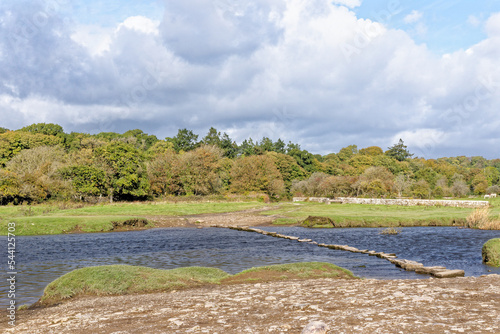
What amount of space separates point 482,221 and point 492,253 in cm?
2248

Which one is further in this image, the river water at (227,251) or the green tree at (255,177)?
the green tree at (255,177)

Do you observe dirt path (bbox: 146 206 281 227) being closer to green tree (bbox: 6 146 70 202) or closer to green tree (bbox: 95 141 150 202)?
green tree (bbox: 95 141 150 202)

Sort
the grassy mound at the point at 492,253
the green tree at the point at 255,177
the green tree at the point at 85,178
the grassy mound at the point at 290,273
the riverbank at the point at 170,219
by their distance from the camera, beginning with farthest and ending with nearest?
the green tree at the point at 255,177, the green tree at the point at 85,178, the riverbank at the point at 170,219, the grassy mound at the point at 492,253, the grassy mound at the point at 290,273

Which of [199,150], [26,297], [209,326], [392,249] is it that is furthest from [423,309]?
[199,150]

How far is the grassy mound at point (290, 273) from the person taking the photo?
62.0 feet

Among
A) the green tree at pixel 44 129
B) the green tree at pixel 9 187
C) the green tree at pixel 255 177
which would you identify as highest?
the green tree at pixel 44 129

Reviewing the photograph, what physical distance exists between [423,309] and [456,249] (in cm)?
2324

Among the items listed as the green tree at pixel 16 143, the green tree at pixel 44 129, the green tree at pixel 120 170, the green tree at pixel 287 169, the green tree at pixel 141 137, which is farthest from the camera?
the green tree at pixel 141 137

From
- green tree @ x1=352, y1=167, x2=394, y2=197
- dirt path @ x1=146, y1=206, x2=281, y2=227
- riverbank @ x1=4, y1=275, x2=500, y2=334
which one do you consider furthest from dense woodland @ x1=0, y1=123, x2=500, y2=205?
riverbank @ x1=4, y1=275, x2=500, y2=334

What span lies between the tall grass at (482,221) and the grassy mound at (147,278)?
30181 millimetres

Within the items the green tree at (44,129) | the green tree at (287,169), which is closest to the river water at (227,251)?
the green tree at (287,169)

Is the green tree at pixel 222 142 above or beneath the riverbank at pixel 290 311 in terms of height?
above

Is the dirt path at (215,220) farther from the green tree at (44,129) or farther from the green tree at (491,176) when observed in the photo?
the green tree at (491,176)

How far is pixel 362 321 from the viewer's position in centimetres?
912
